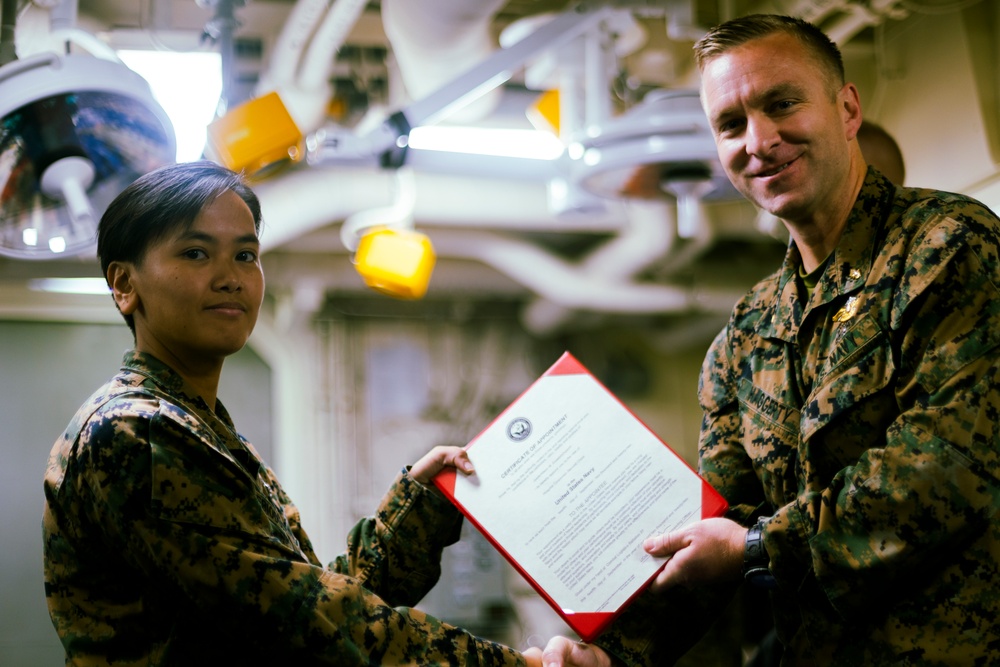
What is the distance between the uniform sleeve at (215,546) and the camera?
1252 millimetres

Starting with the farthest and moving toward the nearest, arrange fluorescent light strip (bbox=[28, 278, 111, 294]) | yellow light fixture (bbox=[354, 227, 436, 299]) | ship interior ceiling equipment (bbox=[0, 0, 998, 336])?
fluorescent light strip (bbox=[28, 278, 111, 294]) < yellow light fixture (bbox=[354, 227, 436, 299]) < ship interior ceiling equipment (bbox=[0, 0, 998, 336])

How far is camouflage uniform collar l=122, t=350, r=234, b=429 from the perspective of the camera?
4.71 feet

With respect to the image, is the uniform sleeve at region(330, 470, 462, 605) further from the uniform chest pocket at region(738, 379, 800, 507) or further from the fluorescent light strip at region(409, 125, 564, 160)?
the fluorescent light strip at region(409, 125, 564, 160)

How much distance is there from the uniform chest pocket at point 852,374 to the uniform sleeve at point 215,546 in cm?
70

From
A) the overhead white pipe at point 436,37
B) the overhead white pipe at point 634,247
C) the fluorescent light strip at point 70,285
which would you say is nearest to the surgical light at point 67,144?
the overhead white pipe at point 436,37

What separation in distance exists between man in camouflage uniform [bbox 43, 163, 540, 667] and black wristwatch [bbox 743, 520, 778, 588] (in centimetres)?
38

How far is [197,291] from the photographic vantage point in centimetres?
146

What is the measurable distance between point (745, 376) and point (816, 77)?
50 centimetres

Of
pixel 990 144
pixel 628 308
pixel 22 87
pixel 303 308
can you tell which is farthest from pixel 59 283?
pixel 990 144

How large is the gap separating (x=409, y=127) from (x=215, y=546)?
5.82 feet

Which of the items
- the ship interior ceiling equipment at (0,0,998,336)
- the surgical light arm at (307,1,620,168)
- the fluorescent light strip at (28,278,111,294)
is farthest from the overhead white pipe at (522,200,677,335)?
the fluorescent light strip at (28,278,111,294)

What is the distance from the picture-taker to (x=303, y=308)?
413cm

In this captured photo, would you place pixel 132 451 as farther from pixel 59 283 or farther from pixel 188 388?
pixel 59 283

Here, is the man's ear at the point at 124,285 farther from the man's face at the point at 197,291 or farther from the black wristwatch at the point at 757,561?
the black wristwatch at the point at 757,561
